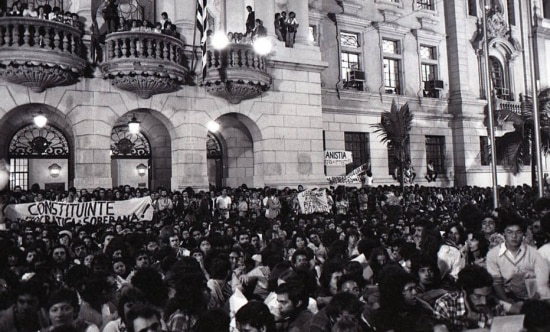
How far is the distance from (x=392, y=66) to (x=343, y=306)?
2463cm

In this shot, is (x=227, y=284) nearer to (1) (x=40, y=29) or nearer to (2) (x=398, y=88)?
(1) (x=40, y=29)

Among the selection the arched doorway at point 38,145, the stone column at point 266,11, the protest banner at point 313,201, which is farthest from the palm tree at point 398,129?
the arched doorway at point 38,145

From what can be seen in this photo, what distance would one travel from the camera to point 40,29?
1527cm

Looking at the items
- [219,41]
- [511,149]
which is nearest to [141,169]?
[219,41]

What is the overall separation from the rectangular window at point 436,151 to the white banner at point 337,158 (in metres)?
6.82

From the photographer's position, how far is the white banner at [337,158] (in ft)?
75.9

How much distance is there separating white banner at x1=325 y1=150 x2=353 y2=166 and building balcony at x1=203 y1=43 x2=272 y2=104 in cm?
579

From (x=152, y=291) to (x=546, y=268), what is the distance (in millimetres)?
4424

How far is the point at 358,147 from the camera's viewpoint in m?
25.4

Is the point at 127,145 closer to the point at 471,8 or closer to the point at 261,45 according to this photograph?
the point at 261,45

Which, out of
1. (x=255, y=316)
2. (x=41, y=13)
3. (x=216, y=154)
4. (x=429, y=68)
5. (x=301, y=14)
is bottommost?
(x=255, y=316)

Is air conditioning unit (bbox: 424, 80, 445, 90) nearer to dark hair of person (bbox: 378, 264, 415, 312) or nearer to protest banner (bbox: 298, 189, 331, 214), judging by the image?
protest banner (bbox: 298, 189, 331, 214)

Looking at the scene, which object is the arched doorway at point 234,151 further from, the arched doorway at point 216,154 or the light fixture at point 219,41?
the light fixture at point 219,41

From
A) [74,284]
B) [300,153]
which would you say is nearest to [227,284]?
[74,284]
